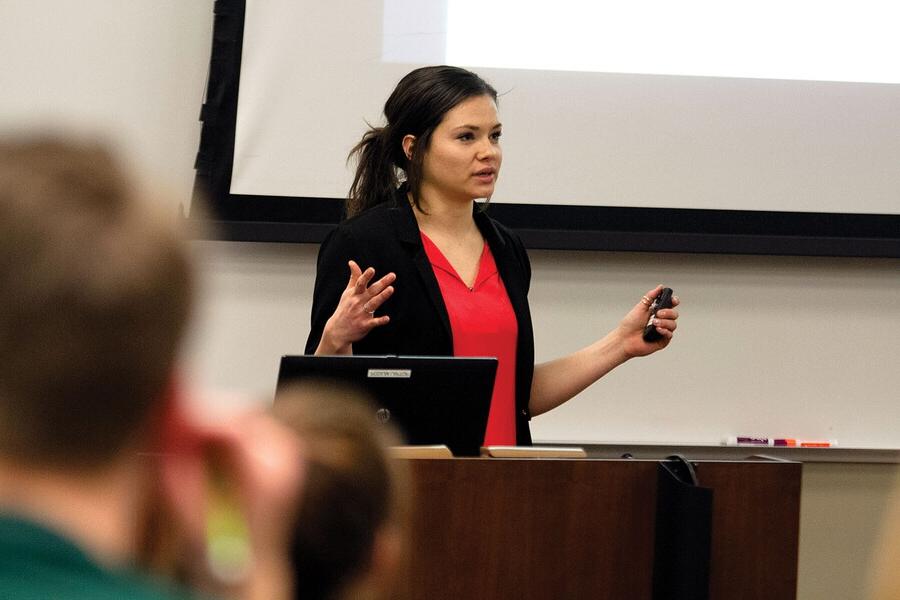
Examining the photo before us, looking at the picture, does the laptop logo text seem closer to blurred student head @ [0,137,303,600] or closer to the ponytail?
the ponytail

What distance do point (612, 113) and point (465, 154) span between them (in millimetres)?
876

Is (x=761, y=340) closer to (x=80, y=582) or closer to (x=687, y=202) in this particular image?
(x=687, y=202)

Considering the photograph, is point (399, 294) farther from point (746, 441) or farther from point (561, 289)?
point (746, 441)

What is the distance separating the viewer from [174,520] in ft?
1.60

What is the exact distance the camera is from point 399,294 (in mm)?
2551

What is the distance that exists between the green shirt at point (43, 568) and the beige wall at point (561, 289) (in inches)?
107

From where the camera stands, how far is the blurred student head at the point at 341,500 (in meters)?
0.75

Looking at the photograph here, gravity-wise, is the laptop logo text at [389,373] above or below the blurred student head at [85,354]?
below

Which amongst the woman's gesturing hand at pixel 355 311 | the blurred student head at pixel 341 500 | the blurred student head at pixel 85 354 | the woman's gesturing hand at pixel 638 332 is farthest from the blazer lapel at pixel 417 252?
the blurred student head at pixel 85 354

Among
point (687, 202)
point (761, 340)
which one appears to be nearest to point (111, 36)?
point (687, 202)

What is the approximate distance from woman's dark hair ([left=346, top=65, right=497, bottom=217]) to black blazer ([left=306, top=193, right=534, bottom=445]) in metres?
0.12

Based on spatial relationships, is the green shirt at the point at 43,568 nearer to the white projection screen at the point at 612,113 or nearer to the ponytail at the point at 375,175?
the ponytail at the point at 375,175

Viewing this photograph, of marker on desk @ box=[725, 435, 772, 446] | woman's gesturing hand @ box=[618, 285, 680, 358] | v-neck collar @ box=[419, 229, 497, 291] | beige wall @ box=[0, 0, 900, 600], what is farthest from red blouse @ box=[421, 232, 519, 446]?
marker on desk @ box=[725, 435, 772, 446]

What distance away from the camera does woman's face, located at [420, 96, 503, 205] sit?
104 inches
